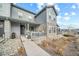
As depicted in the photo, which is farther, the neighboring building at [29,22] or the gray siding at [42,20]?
the gray siding at [42,20]

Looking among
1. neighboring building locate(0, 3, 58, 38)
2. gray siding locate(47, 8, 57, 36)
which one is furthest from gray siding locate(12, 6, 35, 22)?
gray siding locate(47, 8, 57, 36)

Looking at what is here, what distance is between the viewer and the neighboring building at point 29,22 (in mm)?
3373

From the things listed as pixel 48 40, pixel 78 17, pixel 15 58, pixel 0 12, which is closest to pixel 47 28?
pixel 48 40

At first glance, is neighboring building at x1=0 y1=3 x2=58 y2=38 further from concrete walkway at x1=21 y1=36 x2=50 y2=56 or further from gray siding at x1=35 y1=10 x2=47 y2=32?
concrete walkway at x1=21 y1=36 x2=50 y2=56

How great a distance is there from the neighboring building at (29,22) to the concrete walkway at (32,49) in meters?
0.27

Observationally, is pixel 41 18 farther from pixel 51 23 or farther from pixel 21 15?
pixel 21 15

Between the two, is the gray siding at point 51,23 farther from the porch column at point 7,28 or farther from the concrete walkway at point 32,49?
the porch column at point 7,28

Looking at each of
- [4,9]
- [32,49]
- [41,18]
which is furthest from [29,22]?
[4,9]

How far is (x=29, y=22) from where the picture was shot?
350cm

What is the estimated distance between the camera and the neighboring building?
3.37 metres

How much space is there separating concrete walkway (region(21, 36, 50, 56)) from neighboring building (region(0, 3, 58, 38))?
0.27 metres

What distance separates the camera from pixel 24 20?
3.53 meters

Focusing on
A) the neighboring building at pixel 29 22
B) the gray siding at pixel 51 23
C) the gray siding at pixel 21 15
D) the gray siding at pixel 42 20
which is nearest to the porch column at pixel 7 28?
the neighboring building at pixel 29 22

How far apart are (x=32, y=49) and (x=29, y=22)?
2.52ft
